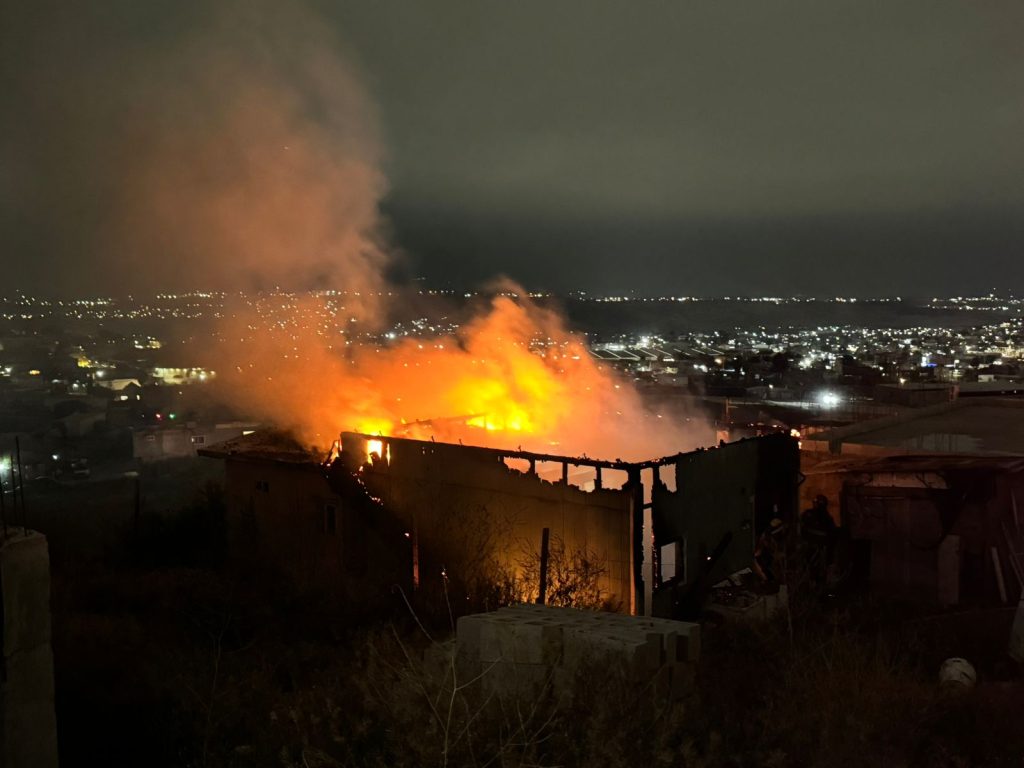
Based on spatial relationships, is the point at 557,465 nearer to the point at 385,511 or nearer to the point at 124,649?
the point at 385,511

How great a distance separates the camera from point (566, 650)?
6766mm

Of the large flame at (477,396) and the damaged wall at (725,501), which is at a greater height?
the large flame at (477,396)

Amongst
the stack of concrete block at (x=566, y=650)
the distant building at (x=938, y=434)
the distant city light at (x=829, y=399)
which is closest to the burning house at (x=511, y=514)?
the distant building at (x=938, y=434)

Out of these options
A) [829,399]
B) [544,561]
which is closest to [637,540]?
[544,561]

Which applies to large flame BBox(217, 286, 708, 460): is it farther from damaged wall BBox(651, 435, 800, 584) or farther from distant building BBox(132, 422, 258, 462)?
distant building BBox(132, 422, 258, 462)

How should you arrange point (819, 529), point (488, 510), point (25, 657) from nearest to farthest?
point (25, 657)
point (488, 510)
point (819, 529)

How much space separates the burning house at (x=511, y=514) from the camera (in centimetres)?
1255

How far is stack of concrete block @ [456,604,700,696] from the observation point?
6.45 m

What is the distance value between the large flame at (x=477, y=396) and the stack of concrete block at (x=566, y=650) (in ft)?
32.1

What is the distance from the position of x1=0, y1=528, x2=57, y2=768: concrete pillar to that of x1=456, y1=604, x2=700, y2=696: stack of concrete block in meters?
3.85

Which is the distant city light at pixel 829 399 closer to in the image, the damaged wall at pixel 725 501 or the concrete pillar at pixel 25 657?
the damaged wall at pixel 725 501

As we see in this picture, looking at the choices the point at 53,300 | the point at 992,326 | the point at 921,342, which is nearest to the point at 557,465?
the point at 53,300

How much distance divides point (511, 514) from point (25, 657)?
7670 millimetres

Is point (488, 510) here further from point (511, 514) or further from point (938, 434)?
point (938, 434)
